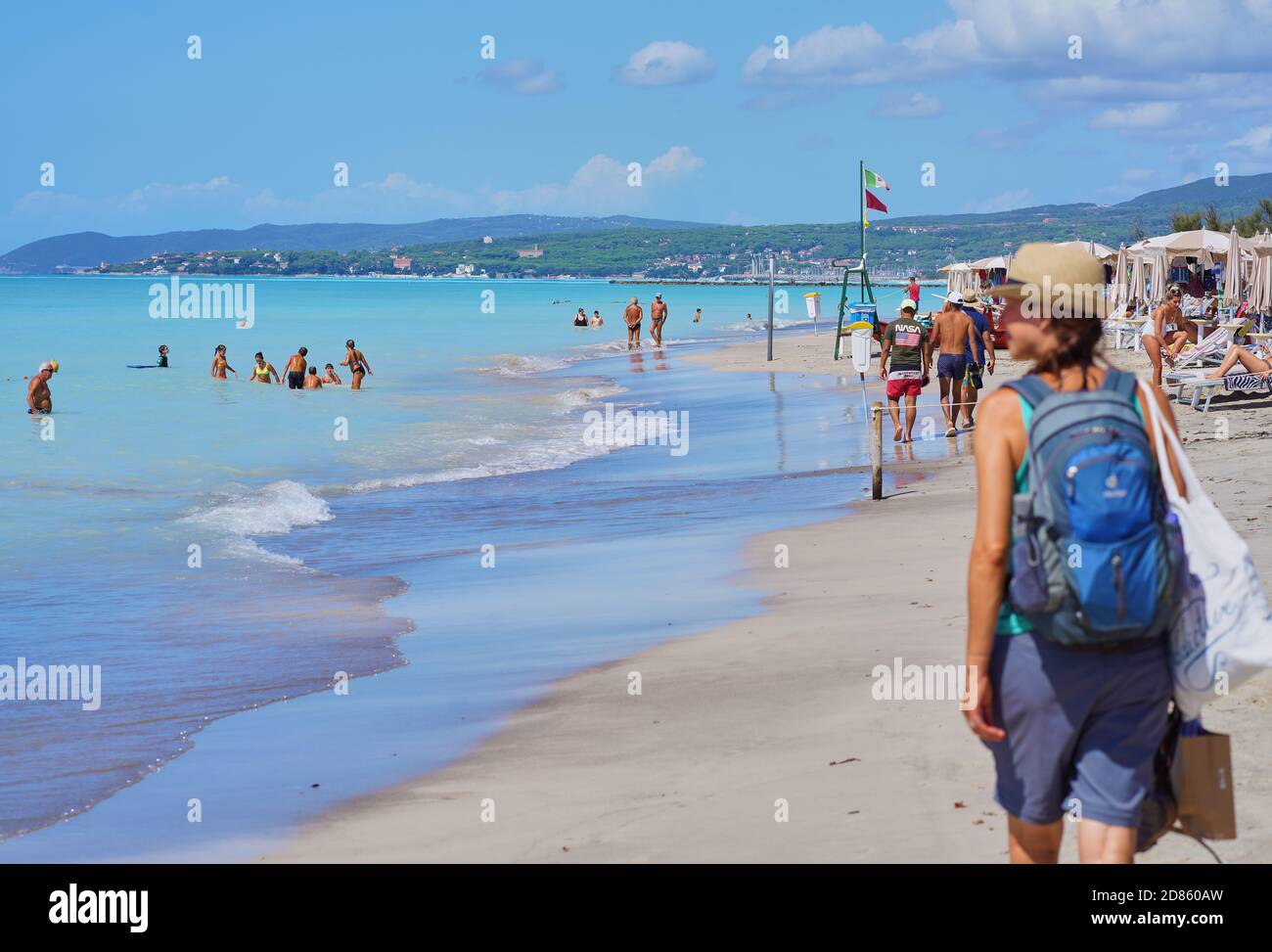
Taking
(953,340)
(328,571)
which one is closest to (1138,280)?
(953,340)

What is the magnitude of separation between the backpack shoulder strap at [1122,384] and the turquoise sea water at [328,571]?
3424 mm

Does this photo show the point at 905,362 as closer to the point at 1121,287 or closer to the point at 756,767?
the point at 756,767

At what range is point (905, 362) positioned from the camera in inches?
637

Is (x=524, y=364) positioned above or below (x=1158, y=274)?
below

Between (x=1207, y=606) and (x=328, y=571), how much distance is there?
8.60 m

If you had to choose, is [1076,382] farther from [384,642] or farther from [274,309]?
[274,309]

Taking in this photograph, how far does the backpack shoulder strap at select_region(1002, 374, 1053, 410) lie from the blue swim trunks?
13.6 meters

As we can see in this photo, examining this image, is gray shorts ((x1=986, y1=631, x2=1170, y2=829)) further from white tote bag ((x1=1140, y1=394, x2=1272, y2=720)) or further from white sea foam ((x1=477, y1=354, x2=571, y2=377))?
white sea foam ((x1=477, y1=354, x2=571, y2=377))

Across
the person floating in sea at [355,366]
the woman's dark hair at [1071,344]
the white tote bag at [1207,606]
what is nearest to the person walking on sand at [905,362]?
the woman's dark hair at [1071,344]

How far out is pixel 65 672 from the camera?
7883 mm

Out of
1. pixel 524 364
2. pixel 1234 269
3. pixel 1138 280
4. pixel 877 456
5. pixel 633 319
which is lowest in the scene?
pixel 877 456

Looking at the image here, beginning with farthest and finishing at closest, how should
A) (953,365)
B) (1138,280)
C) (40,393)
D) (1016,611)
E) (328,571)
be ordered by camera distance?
(1138,280) < (40,393) < (953,365) < (328,571) < (1016,611)
